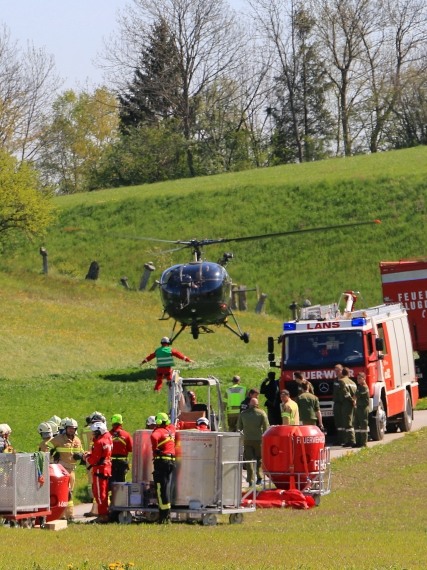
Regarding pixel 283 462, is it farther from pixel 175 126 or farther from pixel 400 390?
pixel 175 126

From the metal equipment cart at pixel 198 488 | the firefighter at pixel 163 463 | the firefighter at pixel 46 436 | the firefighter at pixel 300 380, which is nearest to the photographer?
the firefighter at pixel 163 463

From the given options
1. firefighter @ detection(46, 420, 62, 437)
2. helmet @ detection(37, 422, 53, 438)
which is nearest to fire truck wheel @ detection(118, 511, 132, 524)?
helmet @ detection(37, 422, 53, 438)

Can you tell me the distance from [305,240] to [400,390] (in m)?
45.3

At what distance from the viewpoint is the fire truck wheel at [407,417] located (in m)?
30.8

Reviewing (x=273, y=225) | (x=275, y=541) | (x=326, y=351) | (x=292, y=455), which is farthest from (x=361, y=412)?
(x=273, y=225)

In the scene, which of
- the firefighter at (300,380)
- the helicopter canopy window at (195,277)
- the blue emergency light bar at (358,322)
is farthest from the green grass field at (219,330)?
the helicopter canopy window at (195,277)

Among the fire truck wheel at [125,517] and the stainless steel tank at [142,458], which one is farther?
the stainless steel tank at [142,458]

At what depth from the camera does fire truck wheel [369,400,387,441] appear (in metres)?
28.2

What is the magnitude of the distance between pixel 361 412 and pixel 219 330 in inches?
1168

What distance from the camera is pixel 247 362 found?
152ft

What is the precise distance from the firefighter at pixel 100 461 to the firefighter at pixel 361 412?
9.09 m

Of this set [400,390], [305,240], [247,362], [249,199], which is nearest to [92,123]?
[249,199]

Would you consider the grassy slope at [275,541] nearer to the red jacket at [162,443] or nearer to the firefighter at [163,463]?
the firefighter at [163,463]

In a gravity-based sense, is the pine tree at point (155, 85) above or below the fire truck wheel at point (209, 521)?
above
